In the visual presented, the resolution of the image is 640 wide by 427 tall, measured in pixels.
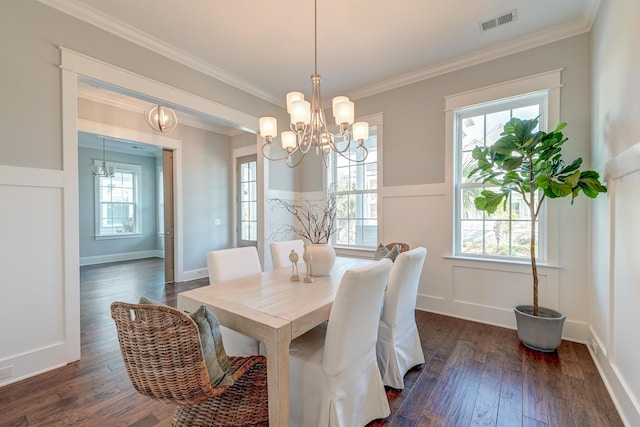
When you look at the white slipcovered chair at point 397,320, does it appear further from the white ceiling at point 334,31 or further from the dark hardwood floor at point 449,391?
the white ceiling at point 334,31

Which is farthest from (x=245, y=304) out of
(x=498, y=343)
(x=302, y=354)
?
(x=498, y=343)

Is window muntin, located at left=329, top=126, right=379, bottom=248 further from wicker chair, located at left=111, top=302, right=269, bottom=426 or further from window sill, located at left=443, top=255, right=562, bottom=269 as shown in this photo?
wicker chair, located at left=111, top=302, right=269, bottom=426

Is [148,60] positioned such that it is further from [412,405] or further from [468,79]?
[412,405]

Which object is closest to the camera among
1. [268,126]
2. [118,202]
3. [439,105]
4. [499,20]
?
[268,126]

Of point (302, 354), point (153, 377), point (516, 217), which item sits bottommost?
point (302, 354)

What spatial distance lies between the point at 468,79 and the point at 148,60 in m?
3.42

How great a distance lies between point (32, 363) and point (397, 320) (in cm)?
275

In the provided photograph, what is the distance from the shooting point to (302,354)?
5.14 ft

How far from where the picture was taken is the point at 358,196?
4094 millimetres

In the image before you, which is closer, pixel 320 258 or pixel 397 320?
pixel 397 320

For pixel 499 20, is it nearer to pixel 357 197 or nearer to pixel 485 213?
pixel 485 213

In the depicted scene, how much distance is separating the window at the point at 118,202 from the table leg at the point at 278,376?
7.29 m

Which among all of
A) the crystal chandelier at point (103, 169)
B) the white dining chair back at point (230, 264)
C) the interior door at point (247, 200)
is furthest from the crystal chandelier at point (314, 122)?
the crystal chandelier at point (103, 169)

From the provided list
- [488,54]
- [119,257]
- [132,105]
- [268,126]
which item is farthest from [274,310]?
[119,257]
